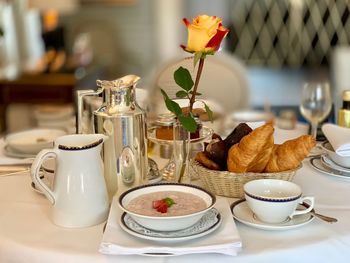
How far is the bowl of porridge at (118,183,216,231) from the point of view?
0.90 metres

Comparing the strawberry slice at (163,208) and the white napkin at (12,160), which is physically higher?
the strawberry slice at (163,208)

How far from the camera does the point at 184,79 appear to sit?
106 centimetres

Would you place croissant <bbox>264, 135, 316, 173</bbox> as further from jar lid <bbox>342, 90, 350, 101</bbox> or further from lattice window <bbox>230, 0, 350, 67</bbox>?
lattice window <bbox>230, 0, 350, 67</bbox>

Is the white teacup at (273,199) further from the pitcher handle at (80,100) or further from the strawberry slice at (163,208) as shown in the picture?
the pitcher handle at (80,100)

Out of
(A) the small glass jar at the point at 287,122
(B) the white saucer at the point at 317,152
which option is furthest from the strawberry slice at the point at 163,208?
(A) the small glass jar at the point at 287,122

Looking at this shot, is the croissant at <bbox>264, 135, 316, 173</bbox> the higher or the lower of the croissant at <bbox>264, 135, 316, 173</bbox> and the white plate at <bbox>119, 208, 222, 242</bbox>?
the higher

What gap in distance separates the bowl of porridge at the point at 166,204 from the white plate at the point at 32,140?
1.63 ft

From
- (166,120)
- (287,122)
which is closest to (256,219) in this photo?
(166,120)

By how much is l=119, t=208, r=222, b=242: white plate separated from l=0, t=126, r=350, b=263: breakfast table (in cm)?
2

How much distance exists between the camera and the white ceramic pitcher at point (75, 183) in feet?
3.17

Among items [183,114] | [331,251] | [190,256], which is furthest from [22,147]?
[331,251]

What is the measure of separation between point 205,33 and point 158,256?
1.35 feet

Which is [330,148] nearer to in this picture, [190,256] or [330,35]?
[190,256]

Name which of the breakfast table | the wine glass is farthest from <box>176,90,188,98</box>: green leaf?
the wine glass
